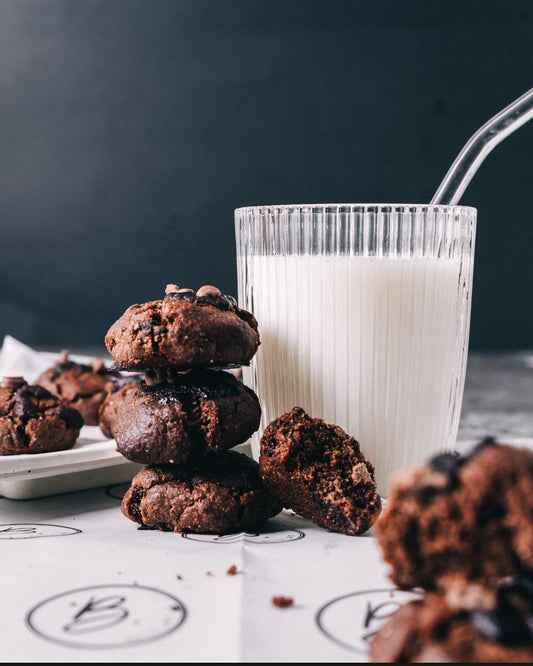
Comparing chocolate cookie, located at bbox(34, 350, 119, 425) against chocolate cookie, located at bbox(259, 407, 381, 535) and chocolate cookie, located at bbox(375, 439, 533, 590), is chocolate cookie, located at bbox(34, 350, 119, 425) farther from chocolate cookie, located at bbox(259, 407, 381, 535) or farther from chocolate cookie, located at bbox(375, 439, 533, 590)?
chocolate cookie, located at bbox(375, 439, 533, 590)

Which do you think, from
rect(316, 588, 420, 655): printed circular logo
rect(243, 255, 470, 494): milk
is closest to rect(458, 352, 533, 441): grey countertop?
rect(243, 255, 470, 494): milk

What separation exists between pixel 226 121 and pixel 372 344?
1761 mm

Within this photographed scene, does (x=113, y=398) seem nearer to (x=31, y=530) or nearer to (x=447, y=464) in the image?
(x=31, y=530)

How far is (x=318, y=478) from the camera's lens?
40.9 inches

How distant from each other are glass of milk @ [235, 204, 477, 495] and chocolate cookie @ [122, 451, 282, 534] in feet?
0.67

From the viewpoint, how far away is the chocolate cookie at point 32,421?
122 cm

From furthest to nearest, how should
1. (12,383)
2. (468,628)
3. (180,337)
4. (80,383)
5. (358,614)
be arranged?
(80,383)
(12,383)
(180,337)
(358,614)
(468,628)

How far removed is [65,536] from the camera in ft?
3.39

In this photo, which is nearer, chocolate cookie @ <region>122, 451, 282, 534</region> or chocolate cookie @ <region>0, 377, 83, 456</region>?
chocolate cookie @ <region>122, 451, 282, 534</region>

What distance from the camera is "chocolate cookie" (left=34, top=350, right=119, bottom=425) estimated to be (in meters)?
1.59

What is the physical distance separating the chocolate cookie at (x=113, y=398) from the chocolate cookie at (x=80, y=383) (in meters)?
0.03

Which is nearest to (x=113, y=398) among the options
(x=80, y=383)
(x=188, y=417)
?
(x=80, y=383)

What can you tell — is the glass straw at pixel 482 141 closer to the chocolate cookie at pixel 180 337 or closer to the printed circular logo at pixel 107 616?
the chocolate cookie at pixel 180 337

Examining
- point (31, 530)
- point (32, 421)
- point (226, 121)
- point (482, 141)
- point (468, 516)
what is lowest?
point (31, 530)
